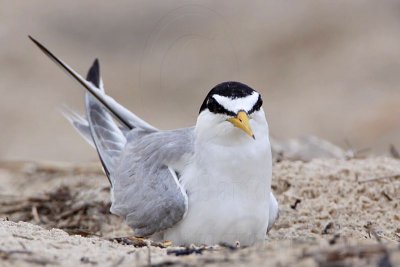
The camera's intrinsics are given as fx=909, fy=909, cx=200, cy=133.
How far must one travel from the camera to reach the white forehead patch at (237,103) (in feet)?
16.8

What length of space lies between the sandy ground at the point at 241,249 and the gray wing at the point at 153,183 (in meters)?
0.33

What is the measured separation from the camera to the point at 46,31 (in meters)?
14.1

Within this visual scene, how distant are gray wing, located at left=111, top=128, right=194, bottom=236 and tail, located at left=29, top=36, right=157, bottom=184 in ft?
1.21

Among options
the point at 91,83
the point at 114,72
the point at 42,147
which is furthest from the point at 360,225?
the point at 114,72

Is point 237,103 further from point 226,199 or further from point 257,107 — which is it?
point 226,199

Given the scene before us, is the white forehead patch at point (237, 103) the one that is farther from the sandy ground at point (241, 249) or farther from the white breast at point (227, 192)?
the sandy ground at point (241, 249)

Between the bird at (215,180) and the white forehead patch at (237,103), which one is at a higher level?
the white forehead patch at (237,103)

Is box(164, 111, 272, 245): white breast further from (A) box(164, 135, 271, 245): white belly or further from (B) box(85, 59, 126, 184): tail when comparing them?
(B) box(85, 59, 126, 184): tail

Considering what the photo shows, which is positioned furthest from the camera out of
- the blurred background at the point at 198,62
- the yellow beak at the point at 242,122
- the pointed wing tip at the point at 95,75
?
the blurred background at the point at 198,62

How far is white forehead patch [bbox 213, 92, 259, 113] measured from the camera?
16.8ft

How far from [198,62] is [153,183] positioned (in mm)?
7744

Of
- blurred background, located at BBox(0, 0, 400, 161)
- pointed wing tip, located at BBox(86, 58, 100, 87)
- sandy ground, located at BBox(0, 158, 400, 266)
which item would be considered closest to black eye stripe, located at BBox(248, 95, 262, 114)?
sandy ground, located at BBox(0, 158, 400, 266)

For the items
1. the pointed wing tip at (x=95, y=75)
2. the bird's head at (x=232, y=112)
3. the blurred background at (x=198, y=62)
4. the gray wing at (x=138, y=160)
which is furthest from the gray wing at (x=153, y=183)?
the blurred background at (x=198, y=62)

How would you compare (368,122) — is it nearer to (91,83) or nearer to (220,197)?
(91,83)
